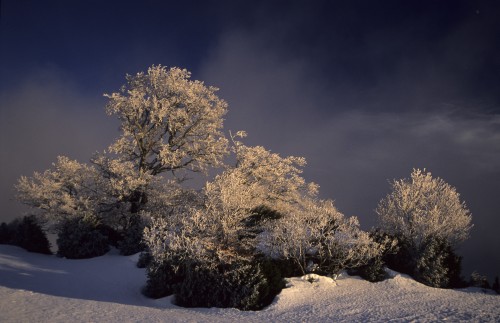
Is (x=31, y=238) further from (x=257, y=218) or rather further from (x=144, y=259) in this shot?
(x=257, y=218)

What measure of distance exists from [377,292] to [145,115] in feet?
70.3

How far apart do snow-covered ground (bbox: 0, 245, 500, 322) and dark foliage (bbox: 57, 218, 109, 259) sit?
15.1 ft

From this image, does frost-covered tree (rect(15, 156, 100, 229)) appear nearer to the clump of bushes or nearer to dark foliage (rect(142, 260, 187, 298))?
the clump of bushes

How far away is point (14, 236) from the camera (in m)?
26.1

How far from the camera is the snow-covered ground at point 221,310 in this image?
10865 millimetres

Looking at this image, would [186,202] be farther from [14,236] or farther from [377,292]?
[377,292]

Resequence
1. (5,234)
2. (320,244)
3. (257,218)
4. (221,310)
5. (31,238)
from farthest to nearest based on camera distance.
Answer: (5,234), (31,238), (257,218), (320,244), (221,310)

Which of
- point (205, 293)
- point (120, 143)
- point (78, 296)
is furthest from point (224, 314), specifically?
point (120, 143)

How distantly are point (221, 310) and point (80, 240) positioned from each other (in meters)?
14.8

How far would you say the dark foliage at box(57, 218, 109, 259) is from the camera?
23.7 meters

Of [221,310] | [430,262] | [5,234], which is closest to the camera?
[221,310]

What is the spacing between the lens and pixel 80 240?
79.4ft

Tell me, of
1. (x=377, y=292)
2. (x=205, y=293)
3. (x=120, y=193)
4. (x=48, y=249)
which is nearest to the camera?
(x=205, y=293)

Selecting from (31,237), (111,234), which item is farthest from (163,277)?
(31,237)
